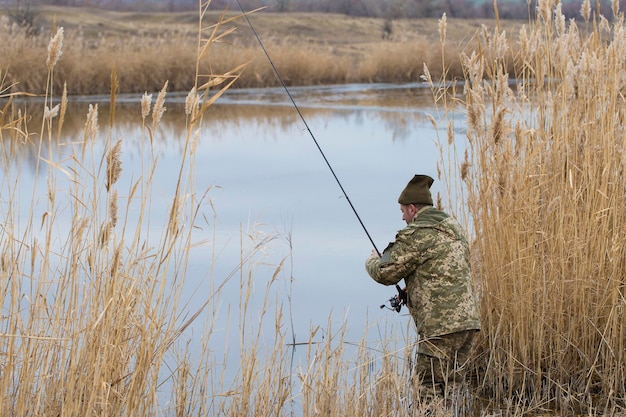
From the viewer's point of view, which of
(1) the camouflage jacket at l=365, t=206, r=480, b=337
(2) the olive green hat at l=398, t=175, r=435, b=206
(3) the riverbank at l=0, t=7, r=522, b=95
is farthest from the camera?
(3) the riverbank at l=0, t=7, r=522, b=95

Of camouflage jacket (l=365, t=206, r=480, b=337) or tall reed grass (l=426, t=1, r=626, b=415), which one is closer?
camouflage jacket (l=365, t=206, r=480, b=337)

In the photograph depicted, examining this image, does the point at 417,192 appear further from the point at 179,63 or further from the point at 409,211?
A: the point at 179,63

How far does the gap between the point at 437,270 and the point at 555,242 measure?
653 millimetres

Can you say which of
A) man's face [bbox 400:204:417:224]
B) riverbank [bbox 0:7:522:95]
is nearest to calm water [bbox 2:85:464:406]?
man's face [bbox 400:204:417:224]

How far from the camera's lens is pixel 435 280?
3.95 meters

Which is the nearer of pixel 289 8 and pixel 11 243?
pixel 11 243

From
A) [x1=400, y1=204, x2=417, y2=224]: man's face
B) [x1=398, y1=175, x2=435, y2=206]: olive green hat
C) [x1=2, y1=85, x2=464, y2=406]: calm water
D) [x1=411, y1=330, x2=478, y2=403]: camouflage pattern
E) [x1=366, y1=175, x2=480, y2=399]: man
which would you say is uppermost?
[x1=398, y1=175, x2=435, y2=206]: olive green hat

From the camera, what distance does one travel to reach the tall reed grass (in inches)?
162

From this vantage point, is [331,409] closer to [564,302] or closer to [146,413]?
[146,413]

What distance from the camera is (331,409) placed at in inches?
133

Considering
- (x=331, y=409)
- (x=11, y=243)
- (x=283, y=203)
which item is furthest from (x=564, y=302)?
(x=283, y=203)

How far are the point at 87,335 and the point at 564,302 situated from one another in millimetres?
2163

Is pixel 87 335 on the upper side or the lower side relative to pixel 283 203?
upper

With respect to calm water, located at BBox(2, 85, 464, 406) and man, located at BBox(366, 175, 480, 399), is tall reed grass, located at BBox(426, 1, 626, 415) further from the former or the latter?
calm water, located at BBox(2, 85, 464, 406)
